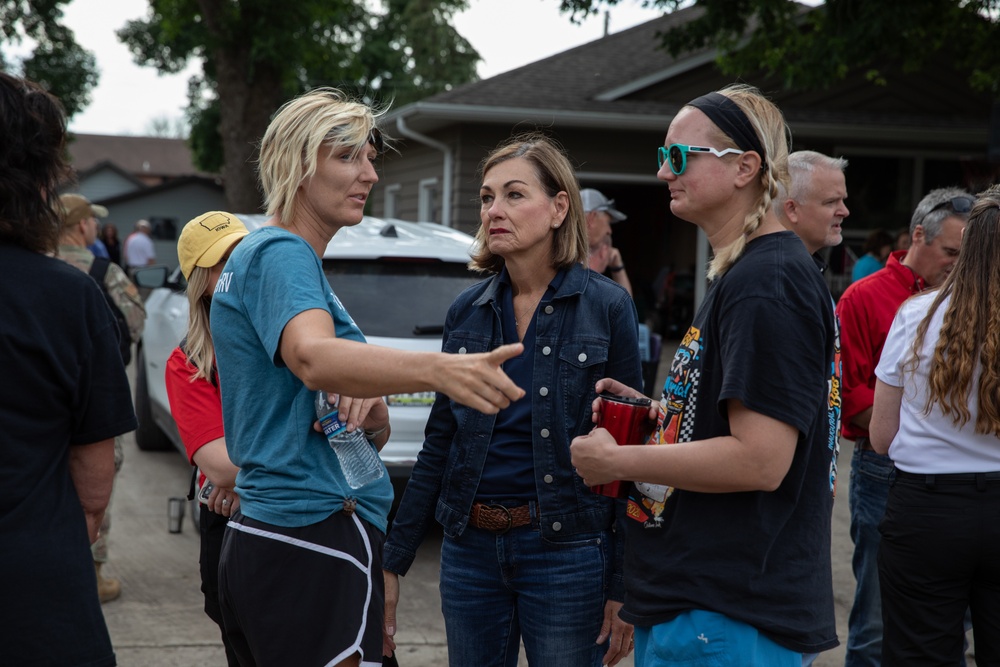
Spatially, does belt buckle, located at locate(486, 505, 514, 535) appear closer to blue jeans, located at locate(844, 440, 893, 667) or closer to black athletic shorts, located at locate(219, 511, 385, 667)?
black athletic shorts, located at locate(219, 511, 385, 667)

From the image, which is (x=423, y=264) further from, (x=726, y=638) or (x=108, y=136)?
(x=108, y=136)

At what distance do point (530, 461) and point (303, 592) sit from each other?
80 cm

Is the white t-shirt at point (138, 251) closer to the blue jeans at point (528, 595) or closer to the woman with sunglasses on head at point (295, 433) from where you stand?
the blue jeans at point (528, 595)

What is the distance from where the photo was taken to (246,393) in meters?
2.22

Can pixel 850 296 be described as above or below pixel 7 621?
above

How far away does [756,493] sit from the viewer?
2.12m

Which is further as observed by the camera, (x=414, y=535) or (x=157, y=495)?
(x=157, y=495)

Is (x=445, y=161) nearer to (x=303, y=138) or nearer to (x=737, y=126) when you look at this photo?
(x=303, y=138)

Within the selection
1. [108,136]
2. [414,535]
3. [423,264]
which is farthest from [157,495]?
[108,136]

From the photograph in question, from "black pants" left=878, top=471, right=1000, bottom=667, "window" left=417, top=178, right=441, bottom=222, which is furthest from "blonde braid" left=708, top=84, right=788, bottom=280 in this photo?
"window" left=417, top=178, right=441, bottom=222

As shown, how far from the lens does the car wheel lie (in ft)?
27.4

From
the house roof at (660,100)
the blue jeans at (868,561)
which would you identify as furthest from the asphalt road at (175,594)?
the house roof at (660,100)

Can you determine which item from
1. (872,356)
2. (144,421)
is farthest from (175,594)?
(872,356)

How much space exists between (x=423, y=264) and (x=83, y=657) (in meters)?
3.90
